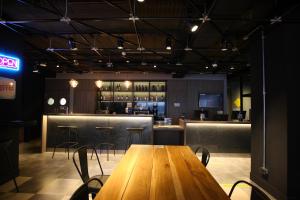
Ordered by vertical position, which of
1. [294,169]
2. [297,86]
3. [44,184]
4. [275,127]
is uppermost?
[297,86]

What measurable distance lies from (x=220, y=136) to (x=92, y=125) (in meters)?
3.99

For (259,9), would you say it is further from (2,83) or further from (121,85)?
→ (121,85)

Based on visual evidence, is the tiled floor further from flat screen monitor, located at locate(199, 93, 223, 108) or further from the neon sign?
flat screen monitor, located at locate(199, 93, 223, 108)

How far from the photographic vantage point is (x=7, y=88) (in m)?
4.26

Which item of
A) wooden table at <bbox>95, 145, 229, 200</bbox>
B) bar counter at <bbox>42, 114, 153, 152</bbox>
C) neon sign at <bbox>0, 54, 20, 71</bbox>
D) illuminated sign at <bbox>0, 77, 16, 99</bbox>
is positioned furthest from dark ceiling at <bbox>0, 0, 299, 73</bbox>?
wooden table at <bbox>95, 145, 229, 200</bbox>

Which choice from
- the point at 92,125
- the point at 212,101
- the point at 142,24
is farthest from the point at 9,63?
the point at 212,101

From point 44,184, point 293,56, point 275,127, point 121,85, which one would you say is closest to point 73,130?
point 44,184

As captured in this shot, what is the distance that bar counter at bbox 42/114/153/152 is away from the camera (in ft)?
22.4

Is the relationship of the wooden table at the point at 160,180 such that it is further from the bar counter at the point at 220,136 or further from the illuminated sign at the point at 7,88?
the bar counter at the point at 220,136

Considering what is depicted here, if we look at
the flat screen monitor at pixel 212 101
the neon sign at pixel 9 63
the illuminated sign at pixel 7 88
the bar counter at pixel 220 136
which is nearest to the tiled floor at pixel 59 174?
the bar counter at pixel 220 136

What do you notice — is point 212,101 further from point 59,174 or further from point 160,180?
point 160,180

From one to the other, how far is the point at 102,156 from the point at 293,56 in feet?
17.4

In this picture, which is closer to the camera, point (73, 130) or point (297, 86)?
point (297, 86)

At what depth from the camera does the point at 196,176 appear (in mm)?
1948
